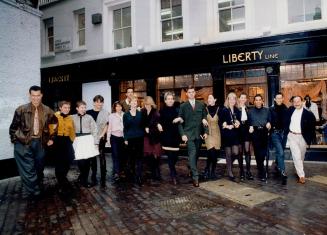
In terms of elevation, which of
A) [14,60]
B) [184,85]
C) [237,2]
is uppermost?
[237,2]

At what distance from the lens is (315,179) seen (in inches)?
300

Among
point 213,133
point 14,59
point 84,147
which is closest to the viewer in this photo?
point 84,147

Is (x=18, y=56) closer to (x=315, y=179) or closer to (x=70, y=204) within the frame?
(x=70, y=204)

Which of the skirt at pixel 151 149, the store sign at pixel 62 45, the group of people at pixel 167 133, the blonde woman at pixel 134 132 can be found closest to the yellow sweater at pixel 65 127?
the group of people at pixel 167 133

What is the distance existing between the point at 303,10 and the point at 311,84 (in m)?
2.50

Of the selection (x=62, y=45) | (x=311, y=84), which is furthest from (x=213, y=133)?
(x=62, y=45)

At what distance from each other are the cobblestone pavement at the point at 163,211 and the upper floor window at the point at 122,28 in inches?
341

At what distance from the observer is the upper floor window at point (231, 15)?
1189cm

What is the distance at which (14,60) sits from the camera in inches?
352

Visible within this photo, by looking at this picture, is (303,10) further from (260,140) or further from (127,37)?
(127,37)

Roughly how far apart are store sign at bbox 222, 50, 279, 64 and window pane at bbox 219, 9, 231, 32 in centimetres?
109

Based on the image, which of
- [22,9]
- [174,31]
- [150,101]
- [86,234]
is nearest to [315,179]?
[150,101]

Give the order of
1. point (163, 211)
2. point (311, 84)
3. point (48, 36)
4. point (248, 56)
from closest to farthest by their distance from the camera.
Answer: point (163, 211) → point (311, 84) → point (248, 56) → point (48, 36)

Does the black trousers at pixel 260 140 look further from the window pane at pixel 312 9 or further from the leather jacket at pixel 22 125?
the window pane at pixel 312 9
